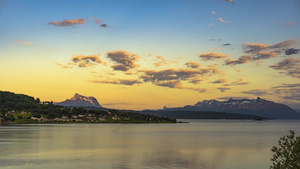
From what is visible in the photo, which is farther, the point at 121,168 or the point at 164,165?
the point at 164,165

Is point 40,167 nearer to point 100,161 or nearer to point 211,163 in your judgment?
point 100,161

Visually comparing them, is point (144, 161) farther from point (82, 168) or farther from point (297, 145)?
point (297, 145)

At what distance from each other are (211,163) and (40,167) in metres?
34.2

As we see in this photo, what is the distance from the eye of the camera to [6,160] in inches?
2549

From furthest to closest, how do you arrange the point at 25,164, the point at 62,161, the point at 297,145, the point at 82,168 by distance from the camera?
the point at 62,161, the point at 25,164, the point at 82,168, the point at 297,145

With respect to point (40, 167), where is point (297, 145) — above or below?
above

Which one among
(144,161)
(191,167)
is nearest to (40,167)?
(144,161)

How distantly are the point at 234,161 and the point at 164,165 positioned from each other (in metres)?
17.8

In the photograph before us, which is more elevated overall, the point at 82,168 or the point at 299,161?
the point at 299,161

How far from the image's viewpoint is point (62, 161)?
64.7 metres

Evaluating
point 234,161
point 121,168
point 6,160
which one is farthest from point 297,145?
point 6,160

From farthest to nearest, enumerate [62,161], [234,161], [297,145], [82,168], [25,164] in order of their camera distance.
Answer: [234,161] < [62,161] < [25,164] < [82,168] < [297,145]

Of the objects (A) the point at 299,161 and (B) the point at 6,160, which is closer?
(A) the point at 299,161

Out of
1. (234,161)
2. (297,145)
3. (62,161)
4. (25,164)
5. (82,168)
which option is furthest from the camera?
(234,161)
